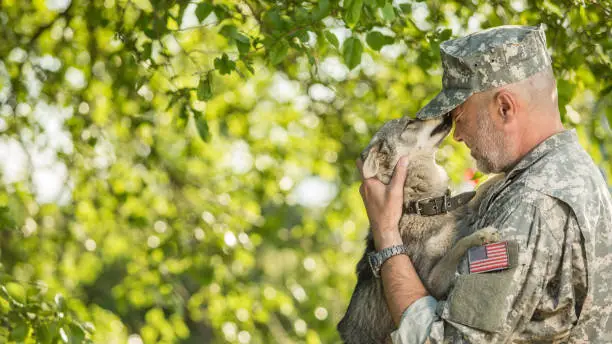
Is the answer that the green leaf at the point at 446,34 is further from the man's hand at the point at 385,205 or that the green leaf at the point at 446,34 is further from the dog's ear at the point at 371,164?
the man's hand at the point at 385,205

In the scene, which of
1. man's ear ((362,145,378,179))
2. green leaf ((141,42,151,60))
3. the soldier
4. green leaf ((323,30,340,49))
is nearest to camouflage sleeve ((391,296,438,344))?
the soldier

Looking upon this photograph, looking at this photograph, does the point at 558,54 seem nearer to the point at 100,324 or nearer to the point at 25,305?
the point at 25,305

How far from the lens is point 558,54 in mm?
4793

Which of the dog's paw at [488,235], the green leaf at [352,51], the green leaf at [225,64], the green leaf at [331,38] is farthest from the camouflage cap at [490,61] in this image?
the green leaf at [225,64]

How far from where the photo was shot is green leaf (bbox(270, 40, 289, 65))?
13.7ft

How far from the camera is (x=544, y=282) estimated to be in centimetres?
288

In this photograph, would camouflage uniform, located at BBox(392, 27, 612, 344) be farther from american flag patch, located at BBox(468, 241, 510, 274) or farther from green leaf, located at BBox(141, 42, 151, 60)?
green leaf, located at BBox(141, 42, 151, 60)

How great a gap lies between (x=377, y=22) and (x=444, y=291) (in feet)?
5.91

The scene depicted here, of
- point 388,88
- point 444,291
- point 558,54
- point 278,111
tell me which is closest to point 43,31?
point 278,111

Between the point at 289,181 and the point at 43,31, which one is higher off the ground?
the point at 43,31

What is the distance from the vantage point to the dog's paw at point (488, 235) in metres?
2.90

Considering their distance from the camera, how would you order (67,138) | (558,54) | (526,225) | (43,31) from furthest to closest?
(67,138)
(43,31)
(558,54)
(526,225)

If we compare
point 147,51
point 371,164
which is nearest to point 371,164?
point 371,164

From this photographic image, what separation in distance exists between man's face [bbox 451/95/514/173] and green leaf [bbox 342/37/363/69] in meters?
1.06
